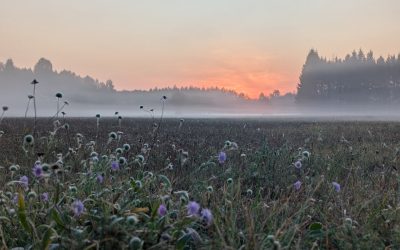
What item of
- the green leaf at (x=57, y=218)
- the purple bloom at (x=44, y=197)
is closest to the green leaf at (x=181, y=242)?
the green leaf at (x=57, y=218)

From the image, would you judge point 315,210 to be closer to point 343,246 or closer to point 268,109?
point 343,246

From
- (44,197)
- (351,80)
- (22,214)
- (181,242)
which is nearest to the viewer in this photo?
(181,242)

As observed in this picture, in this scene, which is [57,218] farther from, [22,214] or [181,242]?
[181,242]

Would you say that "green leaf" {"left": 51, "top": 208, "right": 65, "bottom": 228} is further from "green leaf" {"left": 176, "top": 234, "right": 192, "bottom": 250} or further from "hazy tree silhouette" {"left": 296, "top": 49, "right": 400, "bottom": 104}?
"hazy tree silhouette" {"left": 296, "top": 49, "right": 400, "bottom": 104}

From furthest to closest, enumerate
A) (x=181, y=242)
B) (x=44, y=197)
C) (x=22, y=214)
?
1. (x=44, y=197)
2. (x=22, y=214)
3. (x=181, y=242)

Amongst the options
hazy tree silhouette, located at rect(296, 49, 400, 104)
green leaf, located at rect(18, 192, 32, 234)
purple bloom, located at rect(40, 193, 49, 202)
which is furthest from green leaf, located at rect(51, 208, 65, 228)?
hazy tree silhouette, located at rect(296, 49, 400, 104)

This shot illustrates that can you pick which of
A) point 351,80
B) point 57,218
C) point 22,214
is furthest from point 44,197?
point 351,80

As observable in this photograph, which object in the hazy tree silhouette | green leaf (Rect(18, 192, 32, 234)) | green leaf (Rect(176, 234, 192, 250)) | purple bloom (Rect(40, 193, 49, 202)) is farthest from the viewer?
the hazy tree silhouette

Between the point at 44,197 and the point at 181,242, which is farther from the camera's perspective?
the point at 44,197

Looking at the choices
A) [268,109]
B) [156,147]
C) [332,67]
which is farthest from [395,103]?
[156,147]

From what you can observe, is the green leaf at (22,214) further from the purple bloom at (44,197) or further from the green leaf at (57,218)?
the purple bloom at (44,197)

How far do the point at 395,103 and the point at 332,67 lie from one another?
1987 cm

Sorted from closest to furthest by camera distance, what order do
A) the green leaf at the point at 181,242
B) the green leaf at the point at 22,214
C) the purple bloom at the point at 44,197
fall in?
the green leaf at the point at 181,242
the green leaf at the point at 22,214
the purple bloom at the point at 44,197

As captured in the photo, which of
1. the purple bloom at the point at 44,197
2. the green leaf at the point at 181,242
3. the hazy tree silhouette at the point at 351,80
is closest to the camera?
the green leaf at the point at 181,242
